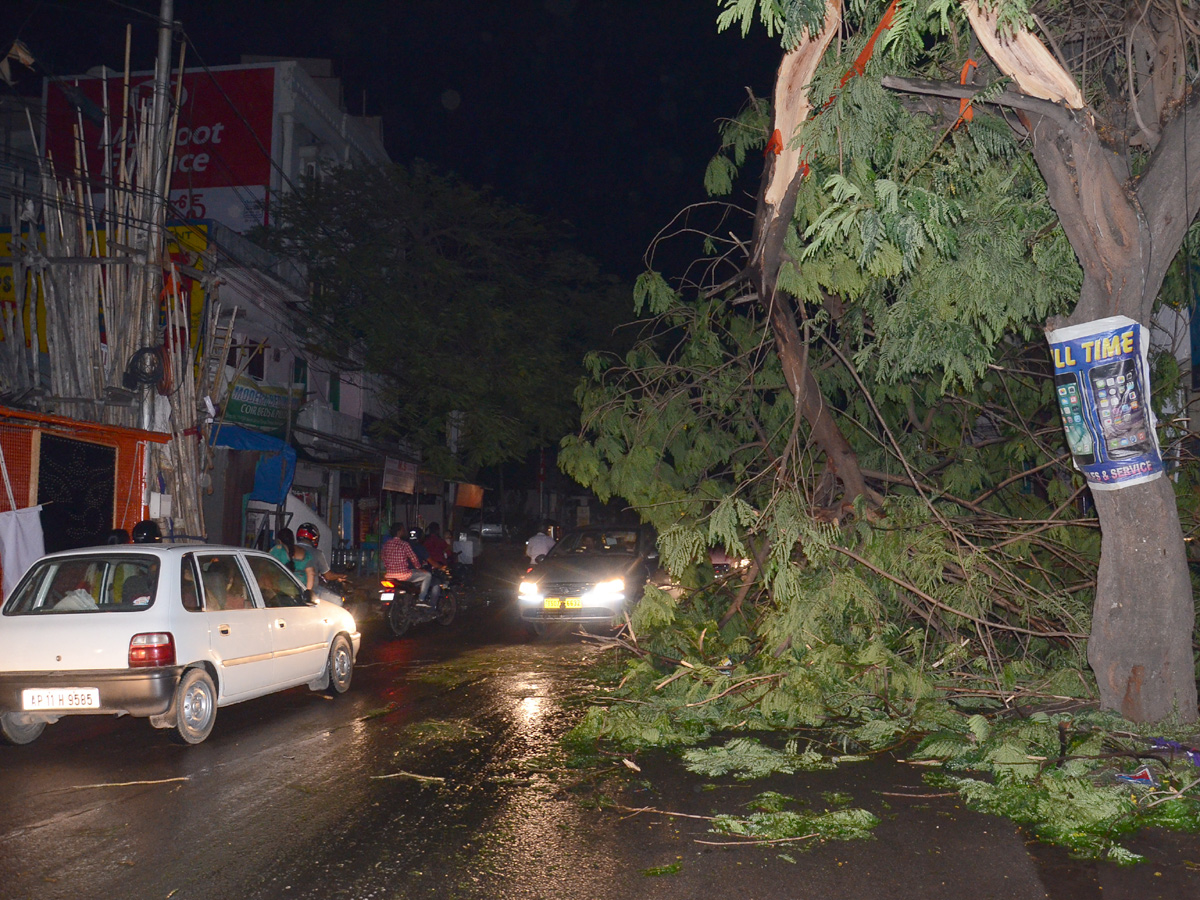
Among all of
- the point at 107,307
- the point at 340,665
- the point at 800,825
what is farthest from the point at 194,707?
the point at 107,307

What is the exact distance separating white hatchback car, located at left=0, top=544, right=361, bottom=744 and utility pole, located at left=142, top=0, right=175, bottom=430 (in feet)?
19.8

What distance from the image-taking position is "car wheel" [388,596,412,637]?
51.9ft

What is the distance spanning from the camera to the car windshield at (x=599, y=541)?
55.4 feet

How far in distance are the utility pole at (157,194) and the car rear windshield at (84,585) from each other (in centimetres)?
609

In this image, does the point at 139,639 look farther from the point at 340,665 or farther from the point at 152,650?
the point at 340,665

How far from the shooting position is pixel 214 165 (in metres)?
28.0

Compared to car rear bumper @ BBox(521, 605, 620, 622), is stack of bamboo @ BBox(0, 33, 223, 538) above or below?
above

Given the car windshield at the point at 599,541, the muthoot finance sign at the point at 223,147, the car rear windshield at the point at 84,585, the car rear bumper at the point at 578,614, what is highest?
the muthoot finance sign at the point at 223,147

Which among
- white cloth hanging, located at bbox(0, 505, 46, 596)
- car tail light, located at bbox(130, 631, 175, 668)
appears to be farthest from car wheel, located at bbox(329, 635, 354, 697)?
white cloth hanging, located at bbox(0, 505, 46, 596)

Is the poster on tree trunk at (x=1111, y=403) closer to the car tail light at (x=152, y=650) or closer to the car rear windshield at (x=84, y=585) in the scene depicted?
the car tail light at (x=152, y=650)

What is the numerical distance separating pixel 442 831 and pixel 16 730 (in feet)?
14.3

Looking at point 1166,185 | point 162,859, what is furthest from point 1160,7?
point 162,859

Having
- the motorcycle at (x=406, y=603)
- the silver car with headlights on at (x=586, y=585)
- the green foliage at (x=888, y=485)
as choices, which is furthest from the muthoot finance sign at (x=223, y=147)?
the green foliage at (x=888, y=485)

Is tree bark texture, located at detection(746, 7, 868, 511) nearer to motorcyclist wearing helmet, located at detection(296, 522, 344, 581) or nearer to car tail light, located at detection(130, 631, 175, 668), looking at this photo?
Result: car tail light, located at detection(130, 631, 175, 668)
